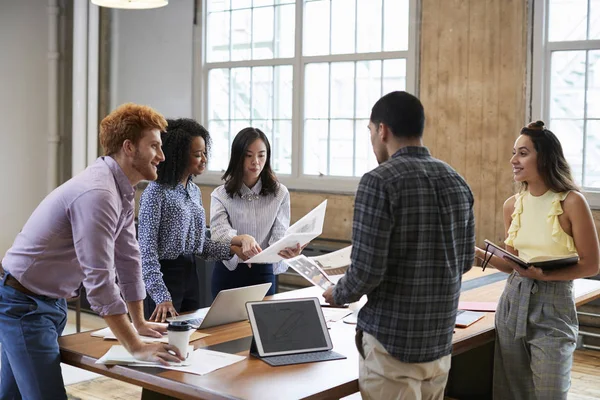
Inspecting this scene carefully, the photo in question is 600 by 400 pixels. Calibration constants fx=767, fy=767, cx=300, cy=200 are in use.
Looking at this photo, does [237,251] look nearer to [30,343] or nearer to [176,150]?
[176,150]

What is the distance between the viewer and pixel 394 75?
6.72m

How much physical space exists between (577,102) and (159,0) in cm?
322

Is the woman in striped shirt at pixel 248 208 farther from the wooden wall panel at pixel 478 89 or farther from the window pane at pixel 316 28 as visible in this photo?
the window pane at pixel 316 28

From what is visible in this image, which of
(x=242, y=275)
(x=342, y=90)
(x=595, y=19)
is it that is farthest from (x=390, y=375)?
(x=342, y=90)

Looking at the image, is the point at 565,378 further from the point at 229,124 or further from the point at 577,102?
the point at 229,124

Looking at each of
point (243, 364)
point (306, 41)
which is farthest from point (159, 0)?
point (243, 364)

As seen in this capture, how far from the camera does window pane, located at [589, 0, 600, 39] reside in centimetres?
578

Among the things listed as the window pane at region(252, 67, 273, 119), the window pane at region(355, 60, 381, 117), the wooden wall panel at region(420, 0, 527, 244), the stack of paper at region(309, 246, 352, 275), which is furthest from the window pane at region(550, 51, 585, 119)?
the stack of paper at region(309, 246, 352, 275)

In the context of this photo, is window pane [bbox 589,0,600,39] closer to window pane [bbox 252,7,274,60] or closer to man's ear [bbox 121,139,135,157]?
window pane [bbox 252,7,274,60]

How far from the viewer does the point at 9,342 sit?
2518 mm

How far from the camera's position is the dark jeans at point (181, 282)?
11.3 feet

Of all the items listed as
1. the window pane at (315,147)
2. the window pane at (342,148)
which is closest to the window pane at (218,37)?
the window pane at (315,147)

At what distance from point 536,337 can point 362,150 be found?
155 inches

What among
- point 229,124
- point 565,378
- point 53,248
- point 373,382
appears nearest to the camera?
point 373,382
